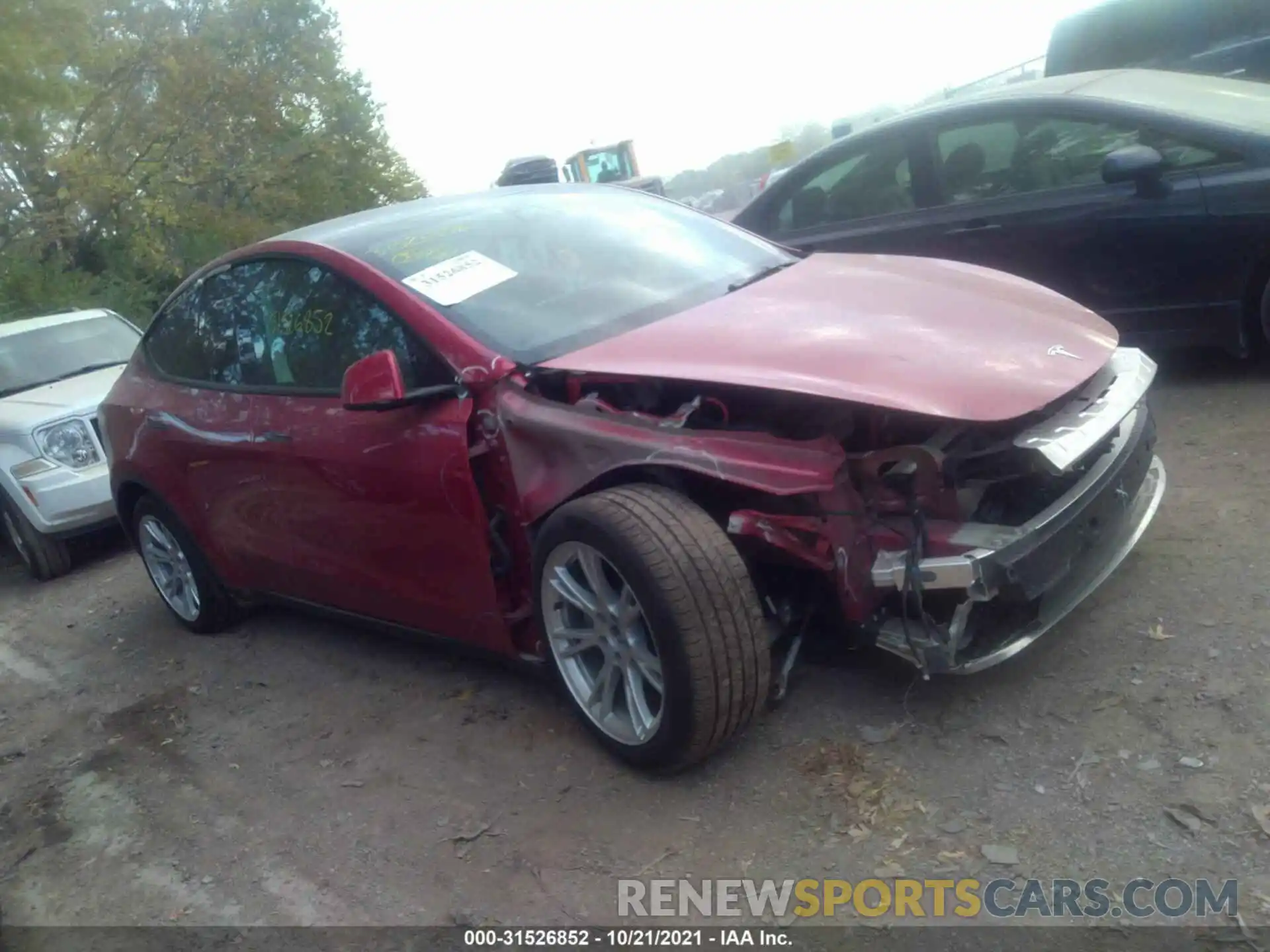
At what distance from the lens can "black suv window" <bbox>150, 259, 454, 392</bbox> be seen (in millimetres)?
3543

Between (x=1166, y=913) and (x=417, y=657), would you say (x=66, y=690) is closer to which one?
(x=417, y=657)

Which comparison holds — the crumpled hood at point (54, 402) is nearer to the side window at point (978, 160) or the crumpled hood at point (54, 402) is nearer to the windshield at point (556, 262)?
the windshield at point (556, 262)

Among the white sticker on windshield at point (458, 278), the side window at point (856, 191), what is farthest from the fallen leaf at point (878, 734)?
the side window at point (856, 191)

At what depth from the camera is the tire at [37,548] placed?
22.0ft

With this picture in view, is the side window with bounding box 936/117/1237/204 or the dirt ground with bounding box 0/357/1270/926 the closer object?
the dirt ground with bounding box 0/357/1270/926

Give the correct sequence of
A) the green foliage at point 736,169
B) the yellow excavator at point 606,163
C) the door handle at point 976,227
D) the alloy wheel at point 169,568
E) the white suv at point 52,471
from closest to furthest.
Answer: the alloy wheel at point 169,568
the door handle at point 976,227
the white suv at point 52,471
the green foliage at point 736,169
the yellow excavator at point 606,163

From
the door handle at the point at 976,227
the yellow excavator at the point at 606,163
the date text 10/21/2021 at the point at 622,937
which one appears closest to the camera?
the date text 10/21/2021 at the point at 622,937

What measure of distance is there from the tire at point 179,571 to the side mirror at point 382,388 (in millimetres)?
1920

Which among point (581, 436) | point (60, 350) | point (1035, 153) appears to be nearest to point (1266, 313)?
point (1035, 153)

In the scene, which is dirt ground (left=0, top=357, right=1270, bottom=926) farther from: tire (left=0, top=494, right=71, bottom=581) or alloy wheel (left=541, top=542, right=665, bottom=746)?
tire (left=0, top=494, right=71, bottom=581)

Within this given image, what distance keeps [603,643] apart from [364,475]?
1.02 meters

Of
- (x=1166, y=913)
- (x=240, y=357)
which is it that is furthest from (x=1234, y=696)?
(x=240, y=357)

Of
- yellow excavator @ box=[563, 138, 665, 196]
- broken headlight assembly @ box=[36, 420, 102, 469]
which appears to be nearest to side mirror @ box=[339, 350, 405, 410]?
broken headlight assembly @ box=[36, 420, 102, 469]

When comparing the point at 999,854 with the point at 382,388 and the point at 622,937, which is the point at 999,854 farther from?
the point at 382,388
